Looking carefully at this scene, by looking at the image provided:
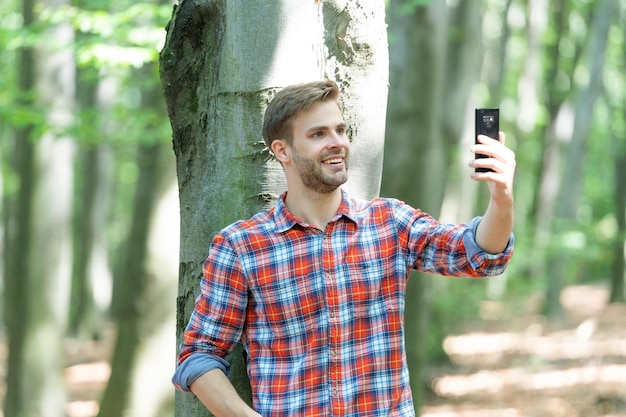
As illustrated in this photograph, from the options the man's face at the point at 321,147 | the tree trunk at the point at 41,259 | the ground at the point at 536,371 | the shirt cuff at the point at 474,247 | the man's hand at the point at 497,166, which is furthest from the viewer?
the ground at the point at 536,371

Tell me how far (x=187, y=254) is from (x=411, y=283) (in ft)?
17.3

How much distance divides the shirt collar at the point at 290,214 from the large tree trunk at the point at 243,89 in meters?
0.27

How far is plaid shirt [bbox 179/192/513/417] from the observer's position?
114 inches

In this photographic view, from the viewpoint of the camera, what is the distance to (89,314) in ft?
70.0

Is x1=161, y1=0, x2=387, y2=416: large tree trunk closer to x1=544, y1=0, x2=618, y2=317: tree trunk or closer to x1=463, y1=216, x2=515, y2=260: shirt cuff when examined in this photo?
x1=463, y1=216, x2=515, y2=260: shirt cuff

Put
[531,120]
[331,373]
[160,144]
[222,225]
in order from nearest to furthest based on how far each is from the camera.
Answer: [331,373], [222,225], [160,144], [531,120]

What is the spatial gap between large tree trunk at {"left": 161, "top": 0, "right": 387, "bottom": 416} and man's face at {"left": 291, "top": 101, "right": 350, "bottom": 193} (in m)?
0.37

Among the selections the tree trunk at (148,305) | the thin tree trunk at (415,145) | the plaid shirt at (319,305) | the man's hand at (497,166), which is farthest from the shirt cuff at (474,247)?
the tree trunk at (148,305)

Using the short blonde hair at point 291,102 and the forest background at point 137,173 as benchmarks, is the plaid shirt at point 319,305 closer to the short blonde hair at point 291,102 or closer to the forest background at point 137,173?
the short blonde hair at point 291,102

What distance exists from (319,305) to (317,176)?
0.43 m

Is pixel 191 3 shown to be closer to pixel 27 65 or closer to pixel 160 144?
pixel 160 144

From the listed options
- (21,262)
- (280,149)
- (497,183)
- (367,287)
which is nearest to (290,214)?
(280,149)

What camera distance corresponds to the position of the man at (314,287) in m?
2.90

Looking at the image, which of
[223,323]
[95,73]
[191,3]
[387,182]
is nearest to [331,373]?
[223,323]
